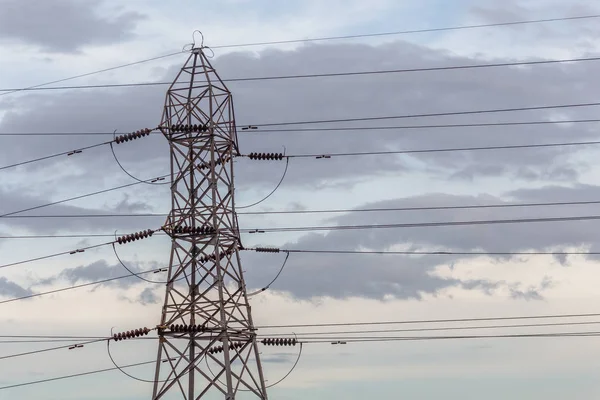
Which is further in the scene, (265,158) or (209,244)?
(265,158)

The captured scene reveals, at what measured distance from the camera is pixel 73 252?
77.1m

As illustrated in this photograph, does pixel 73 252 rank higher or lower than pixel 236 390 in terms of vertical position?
higher

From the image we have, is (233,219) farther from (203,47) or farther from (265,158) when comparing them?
(203,47)

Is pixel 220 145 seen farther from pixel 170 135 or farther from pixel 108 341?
pixel 108 341

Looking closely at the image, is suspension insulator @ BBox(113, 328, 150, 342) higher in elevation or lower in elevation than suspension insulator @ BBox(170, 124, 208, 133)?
lower

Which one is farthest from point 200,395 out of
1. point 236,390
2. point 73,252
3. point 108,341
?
point 73,252

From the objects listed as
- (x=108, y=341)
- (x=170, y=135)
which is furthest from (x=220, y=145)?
(x=108, y=341)

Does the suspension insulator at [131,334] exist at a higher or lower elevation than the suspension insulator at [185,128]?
lower

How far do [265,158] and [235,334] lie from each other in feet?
41.3

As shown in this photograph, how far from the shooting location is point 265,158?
78.2 meters

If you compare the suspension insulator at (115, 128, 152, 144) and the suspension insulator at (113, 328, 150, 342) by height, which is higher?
the suspension insulator at (115, 128, 152, 144)

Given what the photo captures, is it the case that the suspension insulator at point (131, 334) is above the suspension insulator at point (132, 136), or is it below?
below

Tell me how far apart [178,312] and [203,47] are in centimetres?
1784

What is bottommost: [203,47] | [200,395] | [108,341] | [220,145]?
[200,395]
